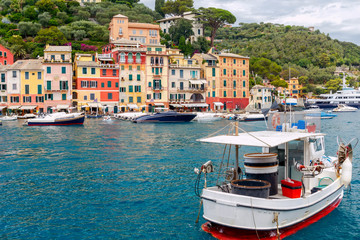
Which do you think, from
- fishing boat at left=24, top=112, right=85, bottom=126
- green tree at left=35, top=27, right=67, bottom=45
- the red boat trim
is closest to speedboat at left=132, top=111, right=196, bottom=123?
fishing boat at left=24, top=112, right=85, bottom=126

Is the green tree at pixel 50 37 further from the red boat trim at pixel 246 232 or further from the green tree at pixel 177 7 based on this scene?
the red boat trim at pixel 246 232

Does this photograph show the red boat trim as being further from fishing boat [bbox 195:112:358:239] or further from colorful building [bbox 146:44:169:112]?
colorful building [bbox 146:44:169:112]

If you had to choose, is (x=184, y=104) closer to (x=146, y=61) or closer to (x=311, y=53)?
(x=146, y=61)

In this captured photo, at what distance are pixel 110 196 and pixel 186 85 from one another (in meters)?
58.0

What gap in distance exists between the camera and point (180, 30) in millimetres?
93625

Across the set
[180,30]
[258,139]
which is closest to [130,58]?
[180,30]

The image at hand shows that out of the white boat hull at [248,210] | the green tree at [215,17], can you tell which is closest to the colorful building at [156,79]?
the green tree at [215,17]

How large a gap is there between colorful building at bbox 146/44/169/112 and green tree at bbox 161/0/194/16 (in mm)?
38957

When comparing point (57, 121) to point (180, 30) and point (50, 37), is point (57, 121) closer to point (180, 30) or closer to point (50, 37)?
point (50, 37)

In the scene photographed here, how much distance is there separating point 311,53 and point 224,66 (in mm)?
69698

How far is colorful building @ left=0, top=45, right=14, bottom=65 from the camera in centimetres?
6850

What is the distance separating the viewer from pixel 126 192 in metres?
14.5

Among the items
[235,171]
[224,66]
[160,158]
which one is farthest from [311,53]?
[235,171]

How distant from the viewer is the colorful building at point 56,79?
205 ft
